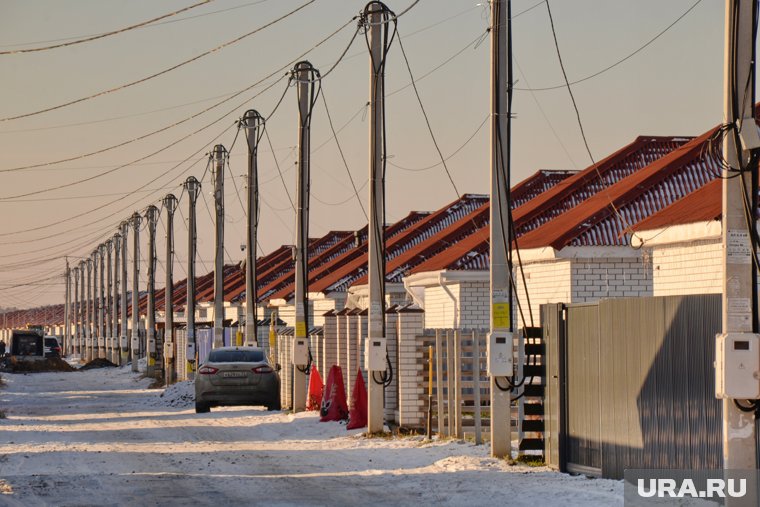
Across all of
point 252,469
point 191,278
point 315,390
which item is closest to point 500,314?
point 252,469

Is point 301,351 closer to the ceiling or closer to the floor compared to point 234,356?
closer to the ceiling

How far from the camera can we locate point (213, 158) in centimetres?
4825

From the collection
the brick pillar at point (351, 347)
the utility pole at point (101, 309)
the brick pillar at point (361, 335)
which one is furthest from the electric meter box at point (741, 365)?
the utility pole at point (101, 309)

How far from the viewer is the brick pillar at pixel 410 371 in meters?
23.7

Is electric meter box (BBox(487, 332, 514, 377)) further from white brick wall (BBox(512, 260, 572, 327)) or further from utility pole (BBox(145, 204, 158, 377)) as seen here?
utility pole (BBox(145, 204, 158, 377))

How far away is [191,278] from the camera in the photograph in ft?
179

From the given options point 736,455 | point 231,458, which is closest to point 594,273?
point 231,458

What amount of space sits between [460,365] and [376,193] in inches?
150

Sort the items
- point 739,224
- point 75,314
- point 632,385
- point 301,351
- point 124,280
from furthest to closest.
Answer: point 75,314, point 124,280, point 301,351, point 632,385, point 739,224

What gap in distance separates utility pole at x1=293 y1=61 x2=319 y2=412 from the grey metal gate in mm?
13983

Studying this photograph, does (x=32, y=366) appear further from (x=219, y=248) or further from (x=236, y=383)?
(x=236, y=383)

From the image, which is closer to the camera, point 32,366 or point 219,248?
point 219,248

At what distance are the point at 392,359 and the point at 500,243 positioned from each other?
22.7 feet

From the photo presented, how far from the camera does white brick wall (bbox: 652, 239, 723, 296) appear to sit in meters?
21.4
